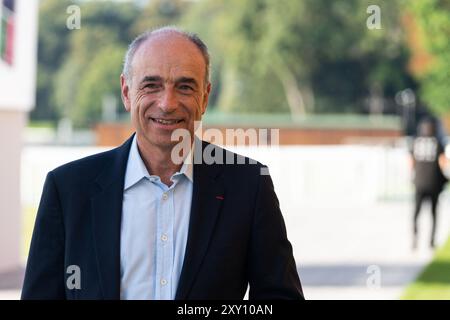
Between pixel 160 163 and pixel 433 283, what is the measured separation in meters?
8.44

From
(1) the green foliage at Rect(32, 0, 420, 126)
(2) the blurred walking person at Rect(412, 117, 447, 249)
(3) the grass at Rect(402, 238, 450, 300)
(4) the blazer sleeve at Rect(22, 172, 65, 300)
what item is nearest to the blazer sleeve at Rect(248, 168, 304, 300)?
(4) the blazer sleeve at Rect(22, 172, 65, 300)

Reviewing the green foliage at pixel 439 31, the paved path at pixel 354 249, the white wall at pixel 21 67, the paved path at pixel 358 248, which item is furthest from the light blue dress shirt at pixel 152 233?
the green foliage at pixel 439 31

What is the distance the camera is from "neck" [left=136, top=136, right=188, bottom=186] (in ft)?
8.82

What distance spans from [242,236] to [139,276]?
0.28 m

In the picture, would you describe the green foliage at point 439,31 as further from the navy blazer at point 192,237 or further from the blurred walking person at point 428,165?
the navy blazer at point 192,237

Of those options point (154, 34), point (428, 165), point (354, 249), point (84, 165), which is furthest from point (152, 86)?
point (354, 249)

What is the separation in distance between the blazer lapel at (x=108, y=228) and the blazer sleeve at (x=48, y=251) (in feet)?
0.36

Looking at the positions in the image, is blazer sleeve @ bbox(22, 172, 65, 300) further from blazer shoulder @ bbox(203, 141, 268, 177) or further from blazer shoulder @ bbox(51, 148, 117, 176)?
blazer shoulder @ bbox(203, 141, 268, 177)

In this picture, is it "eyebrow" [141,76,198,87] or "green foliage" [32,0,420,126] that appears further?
"green foliage" [32,0,420,126]

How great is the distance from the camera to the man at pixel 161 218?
8.50 feet

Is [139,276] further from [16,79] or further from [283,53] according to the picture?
[283,53]

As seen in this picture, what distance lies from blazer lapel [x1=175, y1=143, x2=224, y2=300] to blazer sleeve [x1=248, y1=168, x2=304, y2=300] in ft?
0.36

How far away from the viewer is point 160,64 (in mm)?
2654

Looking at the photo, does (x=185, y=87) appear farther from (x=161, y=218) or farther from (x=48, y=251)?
(x=48, y=251)
